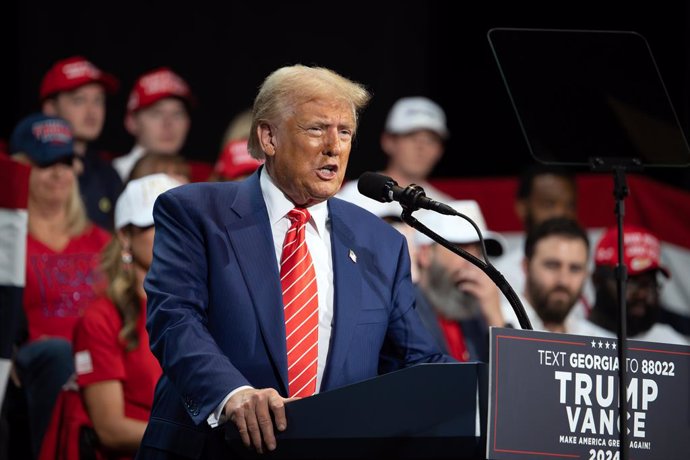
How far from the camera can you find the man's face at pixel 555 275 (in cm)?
535

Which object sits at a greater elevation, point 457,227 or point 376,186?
point 457,227

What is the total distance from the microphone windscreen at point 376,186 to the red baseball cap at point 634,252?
3.38 m

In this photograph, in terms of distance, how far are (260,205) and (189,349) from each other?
0.45 m

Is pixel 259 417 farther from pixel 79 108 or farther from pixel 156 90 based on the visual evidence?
pixel 156 90

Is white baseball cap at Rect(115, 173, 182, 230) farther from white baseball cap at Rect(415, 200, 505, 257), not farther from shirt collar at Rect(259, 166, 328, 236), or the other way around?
shirt collar at Rect(259, 166, 328, 236)

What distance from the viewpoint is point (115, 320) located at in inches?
159

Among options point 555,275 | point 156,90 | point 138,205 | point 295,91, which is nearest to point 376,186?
point 295,91

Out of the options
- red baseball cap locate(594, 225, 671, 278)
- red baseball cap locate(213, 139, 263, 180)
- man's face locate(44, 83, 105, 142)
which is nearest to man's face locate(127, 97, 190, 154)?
man's face locate(44, 83, 105, 142)

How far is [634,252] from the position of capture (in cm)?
577

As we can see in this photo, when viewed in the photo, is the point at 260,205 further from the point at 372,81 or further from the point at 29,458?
the point at 372,81

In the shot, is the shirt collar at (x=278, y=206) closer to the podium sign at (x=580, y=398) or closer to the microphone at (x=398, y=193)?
the microphone at (x=398, y=193)

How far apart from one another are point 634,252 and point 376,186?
3.49m

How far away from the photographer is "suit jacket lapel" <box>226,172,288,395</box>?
2523 millimetres

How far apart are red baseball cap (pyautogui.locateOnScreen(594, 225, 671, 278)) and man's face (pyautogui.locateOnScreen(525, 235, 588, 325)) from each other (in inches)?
11.6
